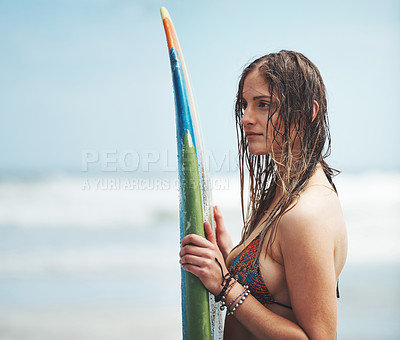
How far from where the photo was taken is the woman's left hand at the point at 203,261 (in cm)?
99

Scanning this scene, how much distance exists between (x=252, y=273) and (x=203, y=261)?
0.39ft

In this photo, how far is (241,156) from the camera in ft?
4.22

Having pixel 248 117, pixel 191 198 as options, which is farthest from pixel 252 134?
pixel 191 198

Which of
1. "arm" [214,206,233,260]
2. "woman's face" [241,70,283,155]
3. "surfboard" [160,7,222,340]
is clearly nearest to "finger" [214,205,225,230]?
"arm" [214,206,233,260]

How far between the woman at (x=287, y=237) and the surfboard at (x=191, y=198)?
4 cm

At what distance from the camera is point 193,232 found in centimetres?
103

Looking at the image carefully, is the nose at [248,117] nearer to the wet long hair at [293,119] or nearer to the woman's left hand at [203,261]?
the wet long hair at [293,119]

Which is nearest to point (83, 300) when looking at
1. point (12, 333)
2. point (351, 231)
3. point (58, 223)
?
point (12, 333)

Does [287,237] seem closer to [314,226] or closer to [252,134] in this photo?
[314,226]

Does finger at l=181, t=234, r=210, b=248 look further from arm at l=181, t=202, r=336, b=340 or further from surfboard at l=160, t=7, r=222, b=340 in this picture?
arm at l=181, t=202, r=336, b=340

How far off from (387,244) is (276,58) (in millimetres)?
6425

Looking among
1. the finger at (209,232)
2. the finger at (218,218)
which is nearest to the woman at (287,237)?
the finger at (209,232)

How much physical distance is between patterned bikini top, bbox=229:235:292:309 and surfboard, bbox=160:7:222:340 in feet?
0.30

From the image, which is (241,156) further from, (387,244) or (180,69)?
(387,244)
